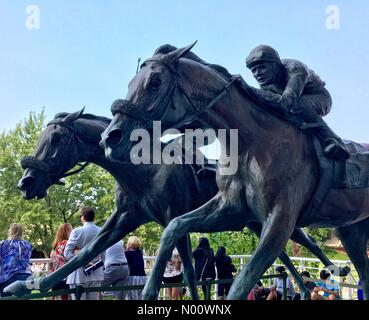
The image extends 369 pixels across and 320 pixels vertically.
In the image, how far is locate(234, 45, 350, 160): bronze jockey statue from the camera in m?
4.24

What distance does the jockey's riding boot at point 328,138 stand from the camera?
4285 millimetres

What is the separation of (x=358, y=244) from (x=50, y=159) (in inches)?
132

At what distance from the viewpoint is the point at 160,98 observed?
12.4 feet

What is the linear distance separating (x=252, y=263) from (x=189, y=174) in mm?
2023

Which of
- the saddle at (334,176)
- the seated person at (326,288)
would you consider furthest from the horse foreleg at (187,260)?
the seated person at (326,288)

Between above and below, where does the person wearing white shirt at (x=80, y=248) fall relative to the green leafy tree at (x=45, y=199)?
below

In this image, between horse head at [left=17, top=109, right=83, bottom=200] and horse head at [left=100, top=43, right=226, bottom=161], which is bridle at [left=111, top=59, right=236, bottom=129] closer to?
horse head at [left=100, top=43, right=226, bottom=161]

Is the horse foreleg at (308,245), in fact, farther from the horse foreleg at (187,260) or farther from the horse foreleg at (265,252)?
the horse foreleg at (265,252)

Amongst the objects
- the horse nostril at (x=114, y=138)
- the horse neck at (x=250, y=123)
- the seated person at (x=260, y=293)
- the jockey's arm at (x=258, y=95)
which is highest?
A: the jockey's arm at (x=258, y=95)

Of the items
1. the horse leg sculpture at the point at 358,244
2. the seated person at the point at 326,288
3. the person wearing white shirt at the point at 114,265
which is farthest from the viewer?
the seated person at the point at 326,288

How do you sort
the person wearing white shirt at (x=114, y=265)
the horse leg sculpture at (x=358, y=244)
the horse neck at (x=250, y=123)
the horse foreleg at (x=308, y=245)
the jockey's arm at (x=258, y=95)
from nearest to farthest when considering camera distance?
the horse neck at (x=250, y=123) → the jockey's arm at (x=258, y=95) → the horse leg sculpture at (x=358, y=244) → the horse foreleg at (x=308, y=245) → the person wearing white shirt at (x=114, y=265)

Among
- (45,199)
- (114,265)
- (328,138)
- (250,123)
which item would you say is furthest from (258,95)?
(45,199)

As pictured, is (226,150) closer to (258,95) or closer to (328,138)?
(258,95)

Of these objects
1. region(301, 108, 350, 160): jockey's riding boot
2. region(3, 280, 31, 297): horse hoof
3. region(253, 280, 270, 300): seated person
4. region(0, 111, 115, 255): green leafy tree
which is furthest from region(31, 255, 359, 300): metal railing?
region(0, 111, 115, 255): green leafy tree
